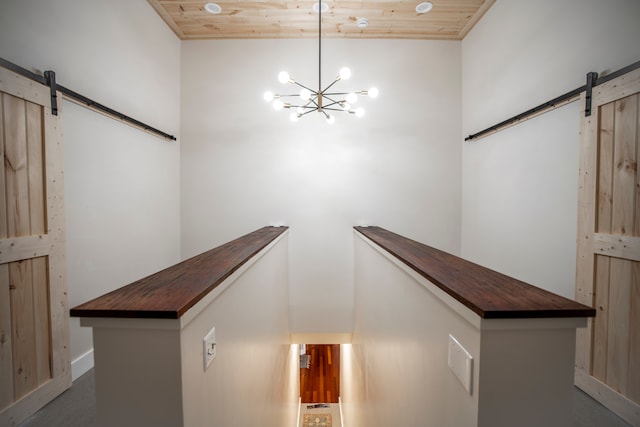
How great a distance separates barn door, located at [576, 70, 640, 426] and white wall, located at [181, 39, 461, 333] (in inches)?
70.9

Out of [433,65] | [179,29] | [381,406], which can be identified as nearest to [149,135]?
[179,29]

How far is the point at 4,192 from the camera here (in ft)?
4.86

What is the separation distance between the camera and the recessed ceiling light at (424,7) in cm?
287

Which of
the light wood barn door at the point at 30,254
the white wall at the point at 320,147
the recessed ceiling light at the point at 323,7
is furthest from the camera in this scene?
the white wall at the point at 320,147

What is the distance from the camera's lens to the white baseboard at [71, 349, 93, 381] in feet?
6.29

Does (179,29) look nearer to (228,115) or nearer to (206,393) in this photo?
(228,115)

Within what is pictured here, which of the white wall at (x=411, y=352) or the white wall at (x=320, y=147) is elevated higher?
the white wall at (x=320, y=147)

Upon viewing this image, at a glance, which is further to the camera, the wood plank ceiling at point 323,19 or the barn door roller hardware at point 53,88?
the wood plank ceiling at point 323,19

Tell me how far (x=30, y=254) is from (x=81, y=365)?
977 millimetres

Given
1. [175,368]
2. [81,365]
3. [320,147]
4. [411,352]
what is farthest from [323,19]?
[81,365]

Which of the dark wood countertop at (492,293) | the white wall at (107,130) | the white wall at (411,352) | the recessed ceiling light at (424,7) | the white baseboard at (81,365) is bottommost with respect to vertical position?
the white baseboard at (81,365)

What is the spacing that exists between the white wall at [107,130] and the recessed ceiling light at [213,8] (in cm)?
61

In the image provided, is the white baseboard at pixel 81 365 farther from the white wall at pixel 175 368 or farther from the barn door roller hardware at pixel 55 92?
the barn door roller hardware at pixel 55 92

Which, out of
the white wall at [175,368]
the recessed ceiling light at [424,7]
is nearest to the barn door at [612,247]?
the recessed ceiling light at [424,7]
